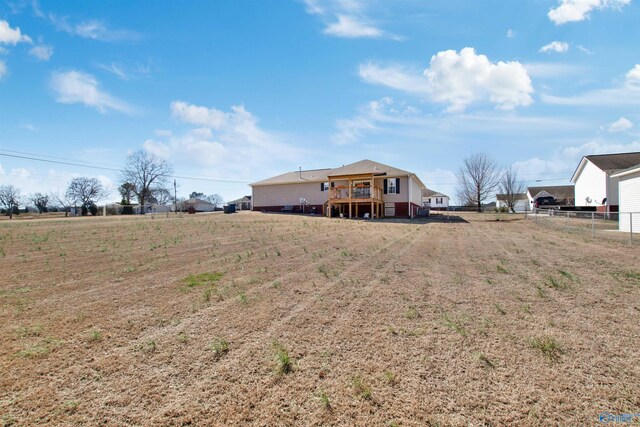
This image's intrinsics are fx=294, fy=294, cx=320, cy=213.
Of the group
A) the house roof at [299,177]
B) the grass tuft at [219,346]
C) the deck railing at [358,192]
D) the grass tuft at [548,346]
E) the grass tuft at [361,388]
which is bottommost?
the grass tuft at [361,388]

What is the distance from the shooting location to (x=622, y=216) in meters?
16.3

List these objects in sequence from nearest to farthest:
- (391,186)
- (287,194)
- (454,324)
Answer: (454,324)
(391,186)
(287,194)

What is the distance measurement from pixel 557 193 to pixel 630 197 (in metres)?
49.4

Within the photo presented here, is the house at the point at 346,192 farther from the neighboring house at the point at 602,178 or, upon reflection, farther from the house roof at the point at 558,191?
the house roof at the point at 558,191

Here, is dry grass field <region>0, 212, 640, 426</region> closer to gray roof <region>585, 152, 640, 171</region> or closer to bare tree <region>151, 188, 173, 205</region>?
gray roof <region>585, 152, 640, 171</region>

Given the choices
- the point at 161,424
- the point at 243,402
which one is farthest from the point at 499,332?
the point at 161,424

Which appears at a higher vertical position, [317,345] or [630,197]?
[630,197]

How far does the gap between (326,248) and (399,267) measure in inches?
123

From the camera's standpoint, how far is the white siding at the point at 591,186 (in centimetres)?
2808

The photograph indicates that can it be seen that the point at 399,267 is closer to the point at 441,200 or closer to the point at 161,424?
the point at 161,424

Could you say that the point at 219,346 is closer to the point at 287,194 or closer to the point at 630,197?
the point at 630,197

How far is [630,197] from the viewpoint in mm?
15430

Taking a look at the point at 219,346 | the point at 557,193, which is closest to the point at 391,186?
the point at 219,346

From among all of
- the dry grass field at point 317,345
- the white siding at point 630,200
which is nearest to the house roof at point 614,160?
the white siding at point 630,200
